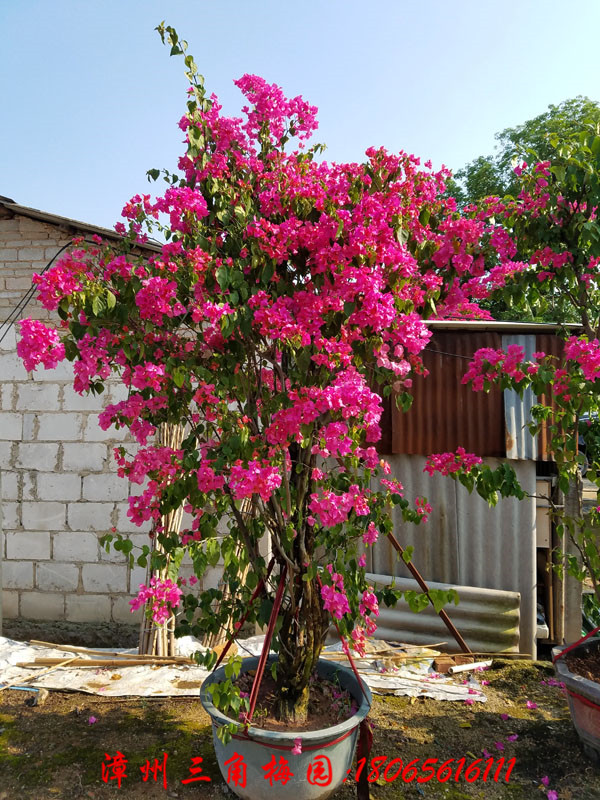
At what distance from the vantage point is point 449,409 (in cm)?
531

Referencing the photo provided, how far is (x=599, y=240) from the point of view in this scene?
2941 millimetres

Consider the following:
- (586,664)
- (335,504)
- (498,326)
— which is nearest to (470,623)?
(586,664)

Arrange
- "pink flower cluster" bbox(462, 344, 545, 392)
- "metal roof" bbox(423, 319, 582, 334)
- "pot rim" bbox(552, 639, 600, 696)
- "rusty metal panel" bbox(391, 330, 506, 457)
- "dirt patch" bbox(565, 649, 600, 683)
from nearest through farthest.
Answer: "pink flower cluster" bbox(462, 344, 545, 392), "pot rim" bbox(552, 639, 600, 696), "dirt patch" bbox(565, 649, 600, 683), "metal roof" bbox(423, 319, 582, 334), "rusty metal panel" bbox(391, 330, 506, 457)

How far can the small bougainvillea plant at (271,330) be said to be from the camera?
2439mm

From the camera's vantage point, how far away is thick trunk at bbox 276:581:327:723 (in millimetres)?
2938

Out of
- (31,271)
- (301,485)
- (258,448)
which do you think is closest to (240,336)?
(258,448)

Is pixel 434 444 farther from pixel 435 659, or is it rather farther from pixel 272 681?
pixel 272 681

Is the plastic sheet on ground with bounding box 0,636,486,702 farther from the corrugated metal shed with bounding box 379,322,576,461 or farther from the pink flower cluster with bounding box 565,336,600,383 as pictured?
the pink flower cluster with bounding box 565,336,600,383

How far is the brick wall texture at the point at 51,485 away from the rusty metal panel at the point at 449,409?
2.63 metres

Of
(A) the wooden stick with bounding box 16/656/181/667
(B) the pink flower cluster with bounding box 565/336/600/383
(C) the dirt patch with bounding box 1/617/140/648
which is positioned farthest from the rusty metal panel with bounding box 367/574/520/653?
(B) the pink flower cluster with bounding box 565/336/600/383

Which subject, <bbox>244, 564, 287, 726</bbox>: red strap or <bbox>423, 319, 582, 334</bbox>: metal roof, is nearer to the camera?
<bbox>244, 564, 287, 726</bbox>: red strap

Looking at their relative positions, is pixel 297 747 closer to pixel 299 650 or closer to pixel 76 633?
pixel 299 650

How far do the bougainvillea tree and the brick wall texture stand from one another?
2930 millimetres

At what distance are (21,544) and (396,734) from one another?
3.92 meters
